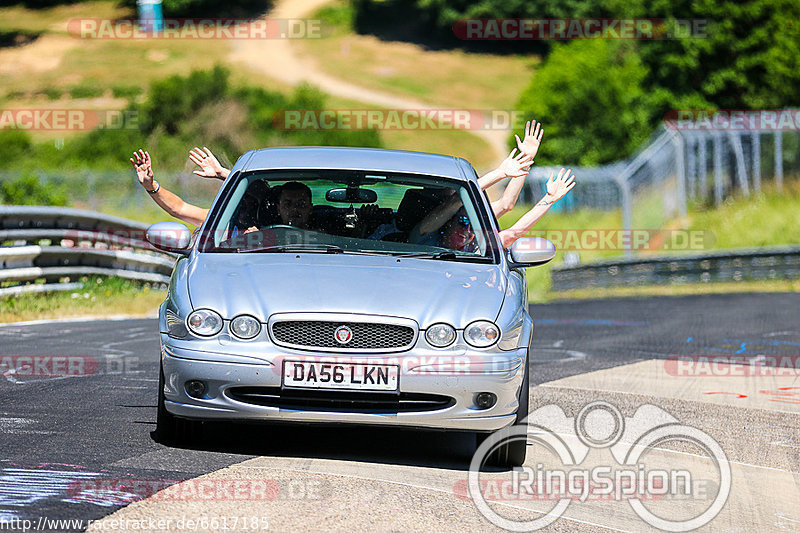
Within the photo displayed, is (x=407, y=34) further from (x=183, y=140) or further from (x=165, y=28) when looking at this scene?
(x=183, y=140)

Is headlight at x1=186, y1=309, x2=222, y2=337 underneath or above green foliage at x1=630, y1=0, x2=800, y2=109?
underneath

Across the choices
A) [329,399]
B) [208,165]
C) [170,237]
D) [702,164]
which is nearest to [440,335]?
[329,399]

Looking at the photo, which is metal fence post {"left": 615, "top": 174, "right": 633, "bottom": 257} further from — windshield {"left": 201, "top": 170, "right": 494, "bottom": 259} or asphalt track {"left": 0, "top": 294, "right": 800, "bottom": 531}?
windshield {"left": 201, "top": 170, "right": 494, "bottom": 259}

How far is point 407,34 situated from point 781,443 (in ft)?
305

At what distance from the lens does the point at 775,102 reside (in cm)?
5362

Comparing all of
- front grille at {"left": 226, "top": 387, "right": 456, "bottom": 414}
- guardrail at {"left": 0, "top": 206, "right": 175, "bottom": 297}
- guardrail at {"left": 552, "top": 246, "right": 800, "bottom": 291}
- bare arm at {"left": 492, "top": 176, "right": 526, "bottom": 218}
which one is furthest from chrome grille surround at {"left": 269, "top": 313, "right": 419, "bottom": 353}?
guardrail at {"left": 552, "top": 246, "right": 800, "bottom": 291}

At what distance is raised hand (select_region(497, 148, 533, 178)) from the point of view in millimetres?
9172

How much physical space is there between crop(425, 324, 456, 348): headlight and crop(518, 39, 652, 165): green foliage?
52.5 meters

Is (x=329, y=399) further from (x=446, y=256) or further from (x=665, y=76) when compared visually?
(x=665, y=76)

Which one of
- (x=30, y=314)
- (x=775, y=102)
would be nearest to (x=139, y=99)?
(x=775, y=102)

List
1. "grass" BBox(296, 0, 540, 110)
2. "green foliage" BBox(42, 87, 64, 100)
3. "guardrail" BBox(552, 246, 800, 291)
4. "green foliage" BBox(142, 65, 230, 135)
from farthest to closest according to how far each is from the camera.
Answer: "grass" BBox(296, 0, 540, 110)
"green foliage" BBox(42, 87, 64, 100)
"green foliage" BBox(142, 65, 230, 135)
"guardrail" BBox(552, 246, 800, 291)

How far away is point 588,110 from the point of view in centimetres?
5997

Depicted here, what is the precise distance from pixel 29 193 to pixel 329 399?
86.8 ft

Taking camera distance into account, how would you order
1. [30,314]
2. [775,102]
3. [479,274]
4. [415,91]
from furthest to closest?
1. [415,91]
2. [775,102]
3. [30,314]
4. [479,274]
